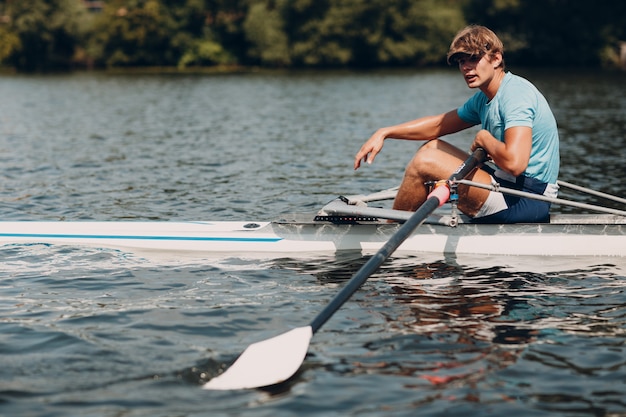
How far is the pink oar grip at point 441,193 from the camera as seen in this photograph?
7509 mm

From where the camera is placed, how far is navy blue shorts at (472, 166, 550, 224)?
814cm

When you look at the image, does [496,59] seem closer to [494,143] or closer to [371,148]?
[494,143]

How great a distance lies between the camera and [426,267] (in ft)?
28.3

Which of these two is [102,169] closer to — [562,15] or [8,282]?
[8,282]

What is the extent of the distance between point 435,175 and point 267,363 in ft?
9.92

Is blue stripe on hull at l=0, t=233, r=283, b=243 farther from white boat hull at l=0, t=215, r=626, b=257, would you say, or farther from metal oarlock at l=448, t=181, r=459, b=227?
metal oarlock at l=448, t=181, r=459, b=227

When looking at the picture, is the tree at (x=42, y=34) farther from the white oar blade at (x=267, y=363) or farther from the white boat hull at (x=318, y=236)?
the white oar blade at (x=267, y=363)

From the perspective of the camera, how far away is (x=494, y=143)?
7738 millimetres

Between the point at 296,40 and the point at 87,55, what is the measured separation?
21.5 meters

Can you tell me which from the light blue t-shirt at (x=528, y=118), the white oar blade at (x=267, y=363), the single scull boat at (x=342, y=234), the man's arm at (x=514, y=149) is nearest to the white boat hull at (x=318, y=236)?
the single scull boat at (x=342, y=234)

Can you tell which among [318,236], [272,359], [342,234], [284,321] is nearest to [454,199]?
[342,234]

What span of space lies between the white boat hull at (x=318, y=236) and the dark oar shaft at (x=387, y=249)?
1.00m

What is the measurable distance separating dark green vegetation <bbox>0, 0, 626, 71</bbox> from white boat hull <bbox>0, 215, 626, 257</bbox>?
62831 mm

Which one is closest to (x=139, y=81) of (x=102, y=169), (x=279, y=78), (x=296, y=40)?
(x=279, y=78)
